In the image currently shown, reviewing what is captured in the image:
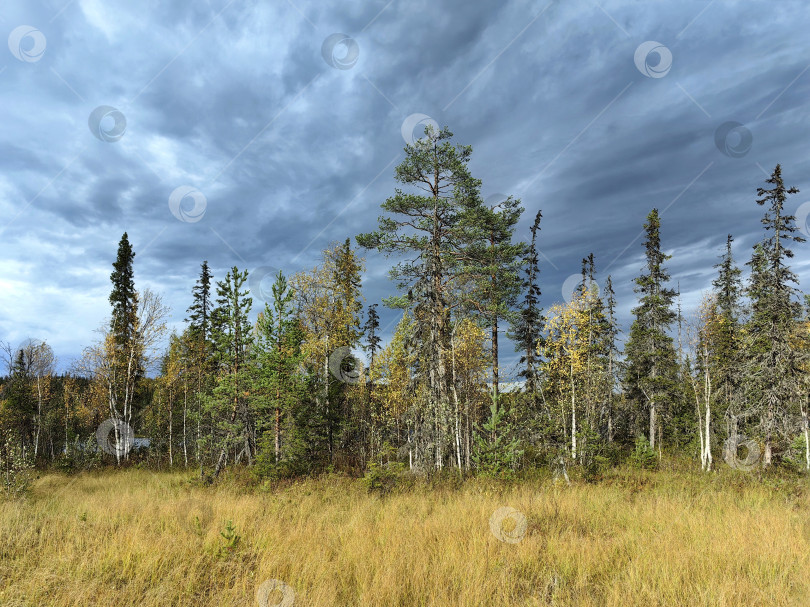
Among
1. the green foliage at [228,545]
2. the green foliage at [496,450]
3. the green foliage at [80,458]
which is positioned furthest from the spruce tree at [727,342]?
the green foliage at [80,458]

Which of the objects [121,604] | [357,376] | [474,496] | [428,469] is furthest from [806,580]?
[357,376]

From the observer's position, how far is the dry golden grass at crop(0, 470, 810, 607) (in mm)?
4656

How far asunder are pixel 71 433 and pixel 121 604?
48.6m

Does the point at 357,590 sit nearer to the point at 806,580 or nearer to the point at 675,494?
the point at 806,580

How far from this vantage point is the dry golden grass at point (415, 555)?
4.66 meters

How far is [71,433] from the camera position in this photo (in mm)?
40188

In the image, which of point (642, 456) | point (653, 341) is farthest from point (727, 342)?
point (642, 456)

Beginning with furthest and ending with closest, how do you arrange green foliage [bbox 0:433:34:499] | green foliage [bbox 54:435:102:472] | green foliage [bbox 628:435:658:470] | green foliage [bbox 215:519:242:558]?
green foliage [bbox 54:435:102:472]
green foliage [bbox 628:435:658:470]
green foliage [bbox 0:433:34:499]
green foliage [bbox 215:519:242:558]

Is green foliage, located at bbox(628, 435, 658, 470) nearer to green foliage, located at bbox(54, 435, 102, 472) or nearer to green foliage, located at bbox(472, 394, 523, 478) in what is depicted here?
green foliage, located at bbox(472, 394, 523, 478)

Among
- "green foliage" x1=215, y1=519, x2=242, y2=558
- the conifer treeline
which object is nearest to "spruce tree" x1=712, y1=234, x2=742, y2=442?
the conifer treeline

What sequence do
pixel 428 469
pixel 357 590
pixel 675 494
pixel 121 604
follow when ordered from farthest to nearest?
pixel 428 469 → pixel 675 494 → pixel 357 590 → pixel 121 604

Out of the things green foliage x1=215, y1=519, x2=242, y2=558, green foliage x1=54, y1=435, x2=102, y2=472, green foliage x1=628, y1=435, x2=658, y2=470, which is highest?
green foliage x1=215, y1=519, x2=242, y2=558

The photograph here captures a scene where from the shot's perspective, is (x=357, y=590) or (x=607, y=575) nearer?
(x=357, y=590)

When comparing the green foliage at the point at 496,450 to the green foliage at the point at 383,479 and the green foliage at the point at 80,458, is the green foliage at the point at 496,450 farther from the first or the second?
the green foliage at the point at 80,458
